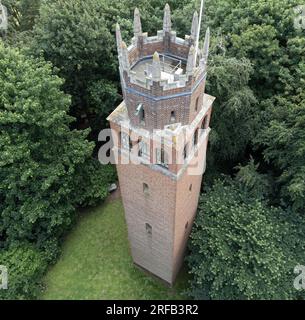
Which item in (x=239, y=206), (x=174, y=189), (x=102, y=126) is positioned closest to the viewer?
(x=174, y=189)

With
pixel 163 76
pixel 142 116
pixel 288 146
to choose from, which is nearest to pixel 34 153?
pixel 142 116

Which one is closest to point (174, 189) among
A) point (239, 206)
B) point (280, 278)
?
point (239, 206)

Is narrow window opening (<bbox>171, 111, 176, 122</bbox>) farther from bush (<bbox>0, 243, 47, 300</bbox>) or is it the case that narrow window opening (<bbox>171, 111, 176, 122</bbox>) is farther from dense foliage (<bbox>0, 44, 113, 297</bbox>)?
bush (<bbox>0, 243, 47, 300</bbox>)

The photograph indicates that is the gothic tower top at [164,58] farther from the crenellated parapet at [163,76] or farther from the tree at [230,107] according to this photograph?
the tree at [230,107]

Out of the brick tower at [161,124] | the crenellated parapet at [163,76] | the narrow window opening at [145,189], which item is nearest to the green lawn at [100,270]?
the brick tower at [161,124]

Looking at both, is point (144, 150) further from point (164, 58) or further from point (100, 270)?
point (100, 270)

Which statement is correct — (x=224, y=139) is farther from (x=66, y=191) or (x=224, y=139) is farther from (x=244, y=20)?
(x=66, y=191)
